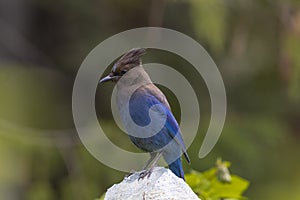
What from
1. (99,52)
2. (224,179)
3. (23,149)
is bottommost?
(23,149)

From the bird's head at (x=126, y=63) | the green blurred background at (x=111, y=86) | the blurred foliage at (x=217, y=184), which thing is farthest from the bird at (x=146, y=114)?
the green blurred background at (x=111, y=86)

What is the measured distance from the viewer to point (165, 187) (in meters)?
2.71

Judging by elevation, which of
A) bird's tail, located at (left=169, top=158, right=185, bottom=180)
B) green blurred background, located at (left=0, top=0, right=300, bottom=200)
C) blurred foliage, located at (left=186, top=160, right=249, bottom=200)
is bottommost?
green blurred background, located at (left=0, top=0, right=300, bottom=200)

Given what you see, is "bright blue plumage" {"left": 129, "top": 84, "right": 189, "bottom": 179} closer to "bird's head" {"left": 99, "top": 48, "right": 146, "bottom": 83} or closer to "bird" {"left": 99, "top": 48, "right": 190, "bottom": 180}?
"bird" {"left": 99, "top": 48, "right": 190, "bottom": 180}

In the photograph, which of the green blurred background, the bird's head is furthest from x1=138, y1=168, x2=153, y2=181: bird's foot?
the green blurred background

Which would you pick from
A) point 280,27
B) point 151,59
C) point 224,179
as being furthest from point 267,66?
point 224,179

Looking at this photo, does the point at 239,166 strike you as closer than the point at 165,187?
No

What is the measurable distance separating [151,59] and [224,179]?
312 cm

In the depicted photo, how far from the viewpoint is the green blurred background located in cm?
561

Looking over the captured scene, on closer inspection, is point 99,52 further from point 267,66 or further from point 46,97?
point 267,66

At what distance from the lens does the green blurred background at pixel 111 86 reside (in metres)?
5.61

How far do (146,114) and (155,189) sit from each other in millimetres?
425

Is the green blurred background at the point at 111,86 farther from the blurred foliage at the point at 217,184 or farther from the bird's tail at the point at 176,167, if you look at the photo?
the bird's tail at the point at 176,167

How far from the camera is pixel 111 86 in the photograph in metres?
6.56
